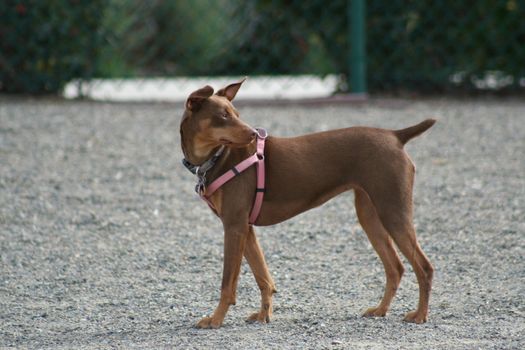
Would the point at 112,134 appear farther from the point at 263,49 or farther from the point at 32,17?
the point at 263,49

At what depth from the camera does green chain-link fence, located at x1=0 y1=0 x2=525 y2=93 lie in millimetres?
10438

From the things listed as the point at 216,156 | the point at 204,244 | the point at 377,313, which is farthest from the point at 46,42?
the point at 377,313

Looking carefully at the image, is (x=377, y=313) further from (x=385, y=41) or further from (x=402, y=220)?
(x=385, y=41)

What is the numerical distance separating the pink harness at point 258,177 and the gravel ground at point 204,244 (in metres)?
0.62

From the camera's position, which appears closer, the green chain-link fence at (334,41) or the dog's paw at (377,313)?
the dog's paw at (377,313)

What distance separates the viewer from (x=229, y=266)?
193 inches

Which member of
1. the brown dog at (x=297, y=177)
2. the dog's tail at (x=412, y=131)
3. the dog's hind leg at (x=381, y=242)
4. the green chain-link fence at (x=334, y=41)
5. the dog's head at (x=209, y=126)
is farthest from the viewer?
the green chain-link fence at (x=334, y=41)

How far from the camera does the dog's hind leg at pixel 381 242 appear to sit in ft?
16.9

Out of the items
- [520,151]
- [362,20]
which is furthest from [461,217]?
[362,20]

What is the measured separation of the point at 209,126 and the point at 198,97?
0.50 ft

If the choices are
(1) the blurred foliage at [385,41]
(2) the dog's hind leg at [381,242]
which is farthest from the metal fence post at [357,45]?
(2) the dog's hind leg at [381,242]

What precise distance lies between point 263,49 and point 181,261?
581cm

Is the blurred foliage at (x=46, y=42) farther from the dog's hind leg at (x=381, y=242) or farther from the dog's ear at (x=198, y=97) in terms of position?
the dog's hind leg at (x=381, y=242)

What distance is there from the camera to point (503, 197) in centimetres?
744
